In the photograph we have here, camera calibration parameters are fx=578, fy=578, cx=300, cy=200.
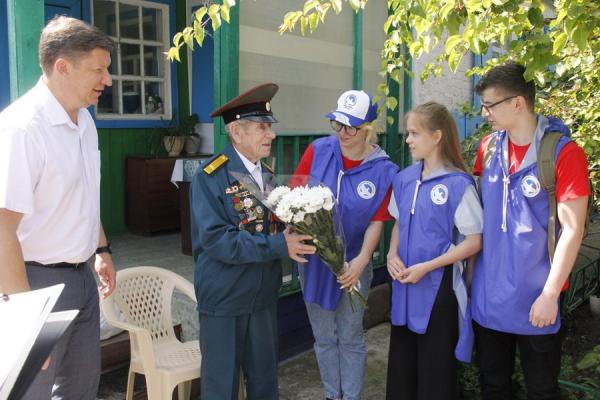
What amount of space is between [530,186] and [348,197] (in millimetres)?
923

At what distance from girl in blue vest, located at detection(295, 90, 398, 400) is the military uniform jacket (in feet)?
1.53

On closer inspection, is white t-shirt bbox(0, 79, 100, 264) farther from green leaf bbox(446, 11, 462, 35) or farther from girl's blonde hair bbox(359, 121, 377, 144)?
green leaf bbox(446, 11, 462, 35)

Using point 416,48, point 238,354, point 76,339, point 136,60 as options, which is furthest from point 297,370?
point 136,60

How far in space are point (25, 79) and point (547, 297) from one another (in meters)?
2.62

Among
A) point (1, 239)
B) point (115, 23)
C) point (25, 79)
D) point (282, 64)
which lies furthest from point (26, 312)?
point (115, 23)

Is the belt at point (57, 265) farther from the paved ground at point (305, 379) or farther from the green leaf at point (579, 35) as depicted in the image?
the green leaf at point (579, 35)

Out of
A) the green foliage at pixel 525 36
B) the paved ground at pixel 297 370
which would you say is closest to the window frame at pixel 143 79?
the paved ground at pixel 297 370

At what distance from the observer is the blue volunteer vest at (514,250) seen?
2.43 meters

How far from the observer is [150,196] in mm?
6602

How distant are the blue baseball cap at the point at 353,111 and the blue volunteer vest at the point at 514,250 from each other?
71 centimetres

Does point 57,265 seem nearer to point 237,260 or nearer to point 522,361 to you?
point 237,260

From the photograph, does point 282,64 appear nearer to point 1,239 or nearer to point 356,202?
point 356,202

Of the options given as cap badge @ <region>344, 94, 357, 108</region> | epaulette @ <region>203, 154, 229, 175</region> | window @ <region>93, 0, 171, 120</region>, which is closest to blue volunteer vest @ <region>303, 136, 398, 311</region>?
cap badge @ <region>344, 94, 357, 108</region>

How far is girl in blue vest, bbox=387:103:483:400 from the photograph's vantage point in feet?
8.79
